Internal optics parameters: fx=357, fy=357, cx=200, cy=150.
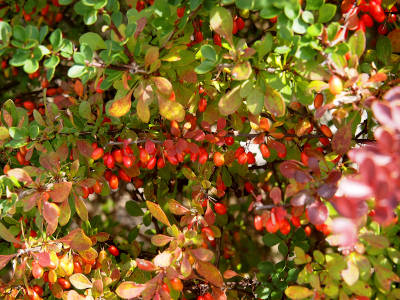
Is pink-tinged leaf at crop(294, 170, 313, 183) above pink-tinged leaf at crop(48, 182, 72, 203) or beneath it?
above

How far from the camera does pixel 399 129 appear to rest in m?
0.65

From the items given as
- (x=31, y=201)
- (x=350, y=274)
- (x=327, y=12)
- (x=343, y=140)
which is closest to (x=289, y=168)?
(x=343, y=140)

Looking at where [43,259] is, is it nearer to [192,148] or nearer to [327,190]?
[192,148]

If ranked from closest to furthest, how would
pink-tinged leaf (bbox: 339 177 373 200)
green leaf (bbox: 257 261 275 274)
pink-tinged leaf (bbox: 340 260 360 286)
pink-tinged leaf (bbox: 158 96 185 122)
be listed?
pink-tinged leaf (bbox: 339 177 373 200) → pink-tinged leaf (bbox: 340 260 360 286) → pink-tinged leaf (bbox: 158 96 185 122) → green leaf (bbox: 257 261 275 274)

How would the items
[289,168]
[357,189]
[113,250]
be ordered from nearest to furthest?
[357,189] → [289,168] → [113,250]

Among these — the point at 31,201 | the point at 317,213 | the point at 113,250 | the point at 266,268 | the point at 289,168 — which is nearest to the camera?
the point at 317,213

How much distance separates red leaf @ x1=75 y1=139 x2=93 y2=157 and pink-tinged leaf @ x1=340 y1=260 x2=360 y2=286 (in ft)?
2.65

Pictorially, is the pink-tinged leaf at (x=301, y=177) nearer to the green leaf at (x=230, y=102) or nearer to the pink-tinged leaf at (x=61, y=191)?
the green leaf at (x=230, y=102)

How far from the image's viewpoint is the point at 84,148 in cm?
116

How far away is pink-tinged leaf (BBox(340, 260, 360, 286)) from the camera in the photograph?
79 cm

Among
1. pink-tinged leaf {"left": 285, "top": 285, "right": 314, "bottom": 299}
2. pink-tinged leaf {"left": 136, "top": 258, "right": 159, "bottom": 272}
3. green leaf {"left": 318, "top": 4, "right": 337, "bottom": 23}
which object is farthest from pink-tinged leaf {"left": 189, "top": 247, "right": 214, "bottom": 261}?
green leaf {"left": 318, "top": 4, "right": 337, "bottom": 23}

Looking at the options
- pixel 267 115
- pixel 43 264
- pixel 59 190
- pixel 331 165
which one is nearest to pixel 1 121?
pixel 59 190

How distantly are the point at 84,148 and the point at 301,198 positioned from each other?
70 cm

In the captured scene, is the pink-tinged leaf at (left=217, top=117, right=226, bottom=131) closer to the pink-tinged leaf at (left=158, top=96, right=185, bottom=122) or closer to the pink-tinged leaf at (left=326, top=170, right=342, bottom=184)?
the pink-tinged leaf at (left=158, top=96, right=185, bottom=122)
